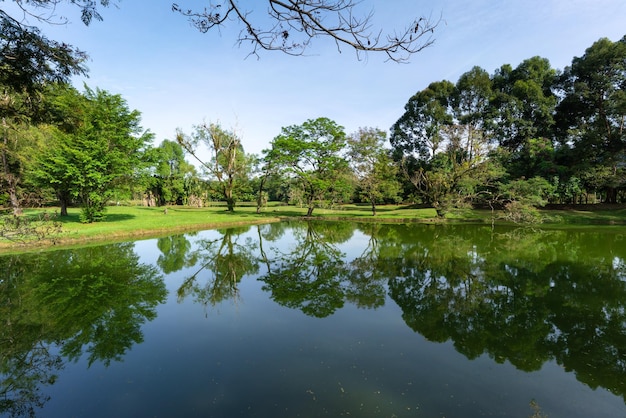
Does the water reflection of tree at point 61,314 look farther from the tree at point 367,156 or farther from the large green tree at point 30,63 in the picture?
the tree at point 367,156

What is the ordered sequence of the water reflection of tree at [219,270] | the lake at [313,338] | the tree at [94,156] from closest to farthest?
the lake at [313,338], the water reflection of tree at [219,270], the tree at [94,156]

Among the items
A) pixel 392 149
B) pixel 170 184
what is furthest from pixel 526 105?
pixel 170 184

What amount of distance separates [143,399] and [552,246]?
1832cm

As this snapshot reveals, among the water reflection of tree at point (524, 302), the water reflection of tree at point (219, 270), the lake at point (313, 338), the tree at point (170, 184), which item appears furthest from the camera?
the tree at point (170, 184)

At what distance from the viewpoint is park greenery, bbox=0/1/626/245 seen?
19.4 m

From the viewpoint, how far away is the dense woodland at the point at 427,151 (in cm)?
2073

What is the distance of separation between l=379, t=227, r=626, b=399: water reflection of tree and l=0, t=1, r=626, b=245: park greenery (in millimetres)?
9143

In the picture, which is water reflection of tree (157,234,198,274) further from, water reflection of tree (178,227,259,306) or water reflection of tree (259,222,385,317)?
water reflection of tree (259,222,385,317)

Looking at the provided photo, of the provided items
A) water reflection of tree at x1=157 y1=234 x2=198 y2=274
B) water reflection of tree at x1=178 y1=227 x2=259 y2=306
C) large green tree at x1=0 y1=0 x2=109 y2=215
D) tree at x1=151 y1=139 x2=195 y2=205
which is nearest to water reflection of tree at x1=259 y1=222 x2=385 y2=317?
water reflection of tree at x1=178 y1=227 x2=259 y2=306

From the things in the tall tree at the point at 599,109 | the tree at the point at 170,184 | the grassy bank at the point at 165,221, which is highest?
the tall tree at the point at 599,109

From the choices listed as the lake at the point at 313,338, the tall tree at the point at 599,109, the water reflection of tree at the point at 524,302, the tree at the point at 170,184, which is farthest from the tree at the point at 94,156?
the tall tree at the point at 599,109

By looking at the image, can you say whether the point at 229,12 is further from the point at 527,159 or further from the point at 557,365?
the point at 527,159

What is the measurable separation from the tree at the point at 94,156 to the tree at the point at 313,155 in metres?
12.5

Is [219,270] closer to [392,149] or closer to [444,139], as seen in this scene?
[444,139]
